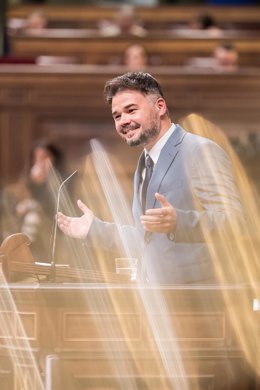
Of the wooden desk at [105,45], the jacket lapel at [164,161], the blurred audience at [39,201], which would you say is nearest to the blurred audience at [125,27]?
Answer: the wooden desk at [105,45]

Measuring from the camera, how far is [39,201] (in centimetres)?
495

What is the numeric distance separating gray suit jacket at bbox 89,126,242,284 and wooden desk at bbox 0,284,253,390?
0.33 ft

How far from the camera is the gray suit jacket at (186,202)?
251 cm

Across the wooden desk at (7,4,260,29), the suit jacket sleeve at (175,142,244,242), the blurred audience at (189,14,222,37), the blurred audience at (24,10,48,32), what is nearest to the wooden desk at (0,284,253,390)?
the suit jacket sleeve at (175,142,244,242)

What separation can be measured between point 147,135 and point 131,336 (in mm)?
501

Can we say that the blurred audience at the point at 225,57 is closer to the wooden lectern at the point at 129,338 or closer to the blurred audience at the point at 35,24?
the blurred audience at the point at 35,24

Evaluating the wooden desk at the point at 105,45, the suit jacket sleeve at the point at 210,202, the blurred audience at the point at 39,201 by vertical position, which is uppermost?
the wooden desk at the point at 105,45

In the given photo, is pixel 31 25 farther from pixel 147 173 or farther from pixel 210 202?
pixel 210 202

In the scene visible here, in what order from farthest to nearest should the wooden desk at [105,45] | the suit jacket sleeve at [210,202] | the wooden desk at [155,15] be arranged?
the wooden desk at [155,15] < the wooden desk at [105,45] < the suit jacket sleeve at [210,202]

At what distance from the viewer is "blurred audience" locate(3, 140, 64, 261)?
192 inches

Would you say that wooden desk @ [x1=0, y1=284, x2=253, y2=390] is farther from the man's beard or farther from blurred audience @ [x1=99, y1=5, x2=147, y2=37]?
blurred audience @ [x1=99, y1=5, x2=147, y2=37]

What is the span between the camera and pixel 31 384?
8.42 ft

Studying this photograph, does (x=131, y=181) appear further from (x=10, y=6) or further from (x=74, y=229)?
(x=10, y=6)

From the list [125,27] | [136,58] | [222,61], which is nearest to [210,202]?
[136,58]
